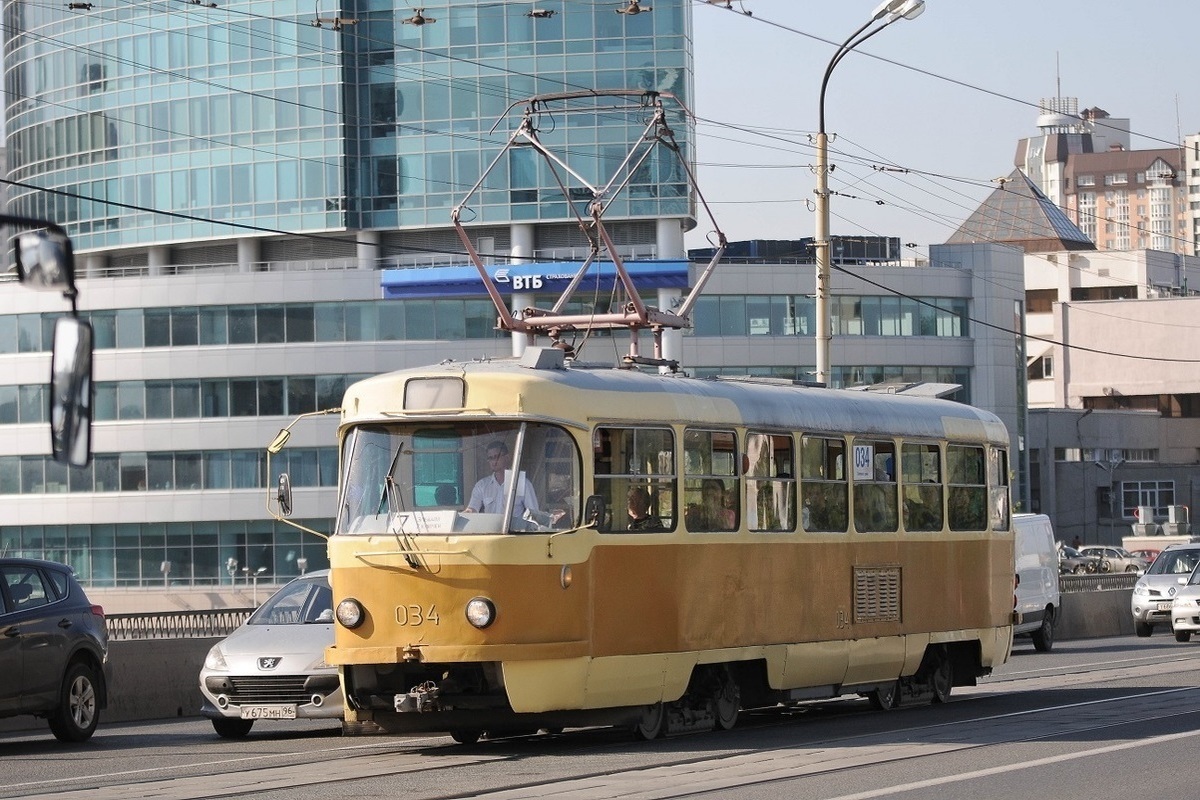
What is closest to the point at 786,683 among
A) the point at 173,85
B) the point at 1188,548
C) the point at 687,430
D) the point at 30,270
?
the point at 687,430

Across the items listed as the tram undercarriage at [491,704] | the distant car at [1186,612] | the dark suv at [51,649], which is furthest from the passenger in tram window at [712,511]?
the distant car at [1186,612]

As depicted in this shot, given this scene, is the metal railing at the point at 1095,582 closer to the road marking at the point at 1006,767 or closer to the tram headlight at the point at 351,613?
the road marking at the point at 1006,767

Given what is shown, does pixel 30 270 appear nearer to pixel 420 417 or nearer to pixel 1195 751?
pixel 420 417

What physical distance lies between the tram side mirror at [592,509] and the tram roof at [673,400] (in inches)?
25.4

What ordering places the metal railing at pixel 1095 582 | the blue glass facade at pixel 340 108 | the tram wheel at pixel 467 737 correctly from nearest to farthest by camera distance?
the tram wheel at pixel 467 737, the metal railing at pixel 1095 582, the blue glass facade at pixel 340 108

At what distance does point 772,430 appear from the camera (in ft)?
53.6

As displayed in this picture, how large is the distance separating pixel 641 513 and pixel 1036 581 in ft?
62.4

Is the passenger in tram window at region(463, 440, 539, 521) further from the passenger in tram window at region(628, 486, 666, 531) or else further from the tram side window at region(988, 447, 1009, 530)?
the tram side window at region(988, 447, 1009, 530)

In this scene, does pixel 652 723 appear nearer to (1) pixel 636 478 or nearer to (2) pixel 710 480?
(1) pixel 636 478

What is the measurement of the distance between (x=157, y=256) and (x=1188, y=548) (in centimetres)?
5066

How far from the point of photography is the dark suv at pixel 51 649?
15.7 metres

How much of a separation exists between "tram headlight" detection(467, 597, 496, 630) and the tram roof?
1.37 metres

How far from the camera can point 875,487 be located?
17.8 metres

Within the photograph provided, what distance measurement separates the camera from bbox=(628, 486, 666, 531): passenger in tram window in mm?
14688
